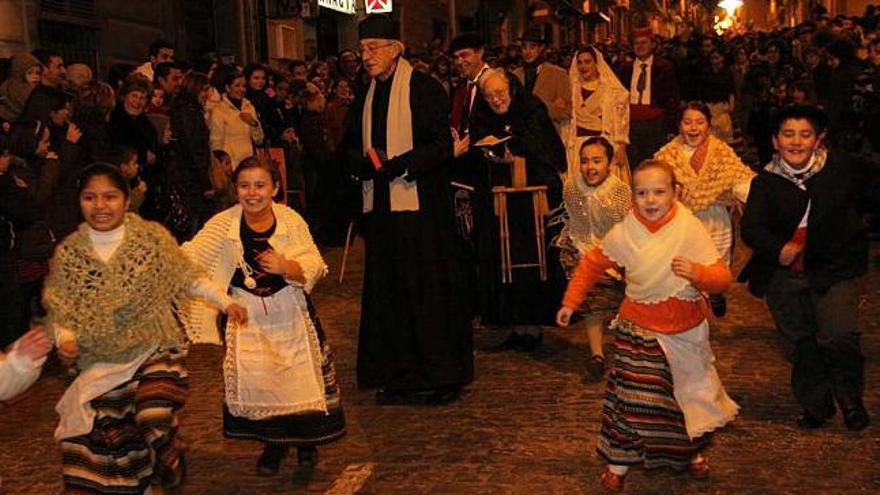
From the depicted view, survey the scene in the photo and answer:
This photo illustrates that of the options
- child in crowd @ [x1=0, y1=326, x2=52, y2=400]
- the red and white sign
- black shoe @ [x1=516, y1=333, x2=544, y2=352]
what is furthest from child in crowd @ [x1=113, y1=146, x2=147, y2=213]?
the red and white sign

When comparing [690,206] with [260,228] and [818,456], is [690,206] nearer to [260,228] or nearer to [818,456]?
[818,456]

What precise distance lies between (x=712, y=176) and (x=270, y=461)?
331 centimetres

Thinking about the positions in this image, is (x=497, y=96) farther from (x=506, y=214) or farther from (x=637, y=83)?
(x=637, y=83)

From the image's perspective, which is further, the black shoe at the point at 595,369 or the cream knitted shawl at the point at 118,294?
the black shoe at the point at 595,369

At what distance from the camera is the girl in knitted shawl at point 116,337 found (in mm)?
4742

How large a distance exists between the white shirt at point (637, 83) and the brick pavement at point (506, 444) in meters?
4.27

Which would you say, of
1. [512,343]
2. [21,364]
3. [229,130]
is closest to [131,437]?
[21,364]

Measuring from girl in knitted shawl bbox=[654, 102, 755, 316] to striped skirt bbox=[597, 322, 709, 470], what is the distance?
235 cm

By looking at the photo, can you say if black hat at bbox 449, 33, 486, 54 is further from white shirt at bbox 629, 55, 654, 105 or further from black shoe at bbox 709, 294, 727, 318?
white shirt at bbox 629, 55, 654, 105

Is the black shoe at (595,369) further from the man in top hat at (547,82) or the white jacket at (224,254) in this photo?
the man in top hat at (547,82)

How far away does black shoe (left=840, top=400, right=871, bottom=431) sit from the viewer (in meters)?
6.03

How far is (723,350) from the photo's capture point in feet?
26.4

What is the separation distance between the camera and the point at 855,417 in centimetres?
604

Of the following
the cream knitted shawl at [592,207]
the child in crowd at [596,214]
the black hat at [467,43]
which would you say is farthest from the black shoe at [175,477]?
the black hat at [467,43]
